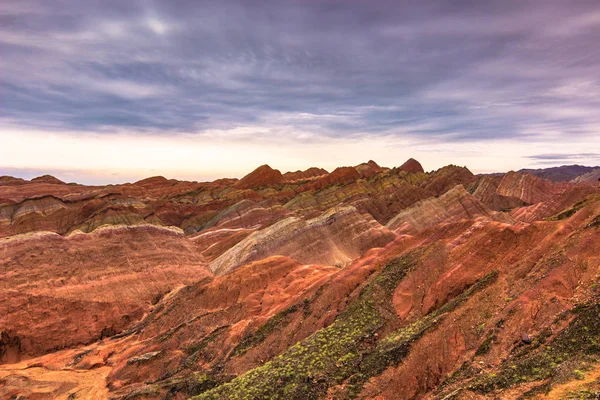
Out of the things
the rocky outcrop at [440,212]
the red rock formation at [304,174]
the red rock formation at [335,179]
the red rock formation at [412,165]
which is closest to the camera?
the rocky outcrop at [440,212]

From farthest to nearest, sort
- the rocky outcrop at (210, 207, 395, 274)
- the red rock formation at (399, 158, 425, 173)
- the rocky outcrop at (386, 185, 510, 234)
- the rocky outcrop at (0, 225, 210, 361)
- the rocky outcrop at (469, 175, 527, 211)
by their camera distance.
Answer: the red rock formation at (399, 158, 425, 173)
the rocky outcrop at (469, 175, 527, 211)
the rocky outcrop at (386, 185, 510, 234)
the rocky outcrop at (210, 207, 395, 274)
the rocky outcrop at (0, 225, 210, 361)

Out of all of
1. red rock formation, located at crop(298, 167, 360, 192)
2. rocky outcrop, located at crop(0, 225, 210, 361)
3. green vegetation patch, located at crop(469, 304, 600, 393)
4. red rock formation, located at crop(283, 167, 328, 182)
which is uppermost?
Answer: red rock formation, located at crop(283, 167, 328, 182)

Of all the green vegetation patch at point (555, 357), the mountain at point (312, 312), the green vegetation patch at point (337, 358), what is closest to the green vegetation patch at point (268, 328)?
the mountain at point (312, 312)

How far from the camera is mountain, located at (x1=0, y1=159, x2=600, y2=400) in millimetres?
14445

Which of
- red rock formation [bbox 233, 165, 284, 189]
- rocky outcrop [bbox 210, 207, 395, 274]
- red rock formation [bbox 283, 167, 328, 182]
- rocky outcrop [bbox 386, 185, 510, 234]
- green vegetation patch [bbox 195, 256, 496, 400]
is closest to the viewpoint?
green vegetation patch [bbox 195, 256, 496, 400]

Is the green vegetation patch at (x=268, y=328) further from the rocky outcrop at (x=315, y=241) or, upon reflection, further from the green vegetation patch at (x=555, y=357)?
the rocky outcrop at (x=315, y=241)

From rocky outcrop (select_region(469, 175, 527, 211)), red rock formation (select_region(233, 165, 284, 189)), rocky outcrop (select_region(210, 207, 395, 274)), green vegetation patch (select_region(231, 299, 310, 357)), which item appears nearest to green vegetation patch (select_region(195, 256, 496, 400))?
green vegetation patch (select_region(231, 299, 310, 357))

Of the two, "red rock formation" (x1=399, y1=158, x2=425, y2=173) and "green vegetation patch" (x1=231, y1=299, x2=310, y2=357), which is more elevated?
"red rock formation" (x1=399, y1=158, x2=425, y2=173)

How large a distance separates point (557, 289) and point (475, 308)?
11.6ft

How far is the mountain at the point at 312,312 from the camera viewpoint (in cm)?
1445

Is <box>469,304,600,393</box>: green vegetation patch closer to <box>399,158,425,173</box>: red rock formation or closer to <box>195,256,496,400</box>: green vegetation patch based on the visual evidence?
<box>195,256,496,400</box>: green vegetation patch

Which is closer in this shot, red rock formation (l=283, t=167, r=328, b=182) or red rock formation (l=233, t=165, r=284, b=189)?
red rock formation (l=233, t=165, r=284, b=189)

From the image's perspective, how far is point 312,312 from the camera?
2494cm

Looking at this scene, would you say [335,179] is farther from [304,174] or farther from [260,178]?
[304,174]
